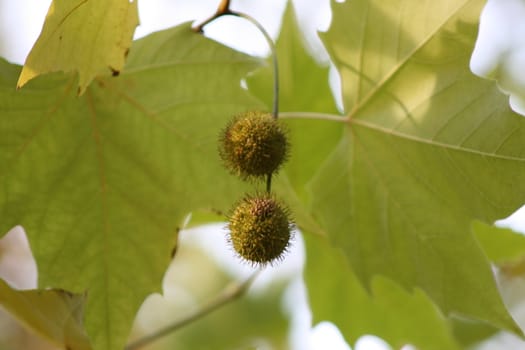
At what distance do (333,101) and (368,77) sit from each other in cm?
67

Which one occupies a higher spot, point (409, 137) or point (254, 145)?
point (409, 137)

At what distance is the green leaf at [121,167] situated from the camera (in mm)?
→ 2416

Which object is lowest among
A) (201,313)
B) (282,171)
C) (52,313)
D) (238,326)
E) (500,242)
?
(238,326)

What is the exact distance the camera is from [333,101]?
10.6 ft

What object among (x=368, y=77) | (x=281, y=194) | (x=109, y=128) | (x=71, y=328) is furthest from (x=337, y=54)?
(x=71, y=328)

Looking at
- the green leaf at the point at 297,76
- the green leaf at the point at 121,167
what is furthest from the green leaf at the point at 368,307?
the green leaf at the point at 121,167

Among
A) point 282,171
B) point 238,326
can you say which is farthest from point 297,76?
point 238,326

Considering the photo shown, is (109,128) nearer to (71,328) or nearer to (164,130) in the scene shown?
(164,130)

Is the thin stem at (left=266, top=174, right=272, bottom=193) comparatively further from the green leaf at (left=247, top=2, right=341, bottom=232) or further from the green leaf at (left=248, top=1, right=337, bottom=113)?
the green leaf at (left=248, top=1, right=337, bottom=113)

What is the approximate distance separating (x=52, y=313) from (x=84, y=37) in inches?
37.0

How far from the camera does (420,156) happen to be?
8.05ft

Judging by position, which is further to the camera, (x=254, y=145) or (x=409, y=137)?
(x=409, y=137)

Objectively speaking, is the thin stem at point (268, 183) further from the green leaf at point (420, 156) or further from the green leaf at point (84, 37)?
the green leaf at point (84, 37)

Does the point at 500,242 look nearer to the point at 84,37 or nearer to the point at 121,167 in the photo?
the point at 121,167
